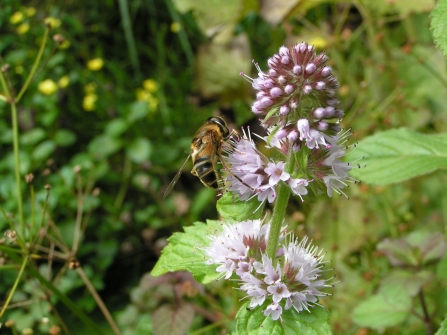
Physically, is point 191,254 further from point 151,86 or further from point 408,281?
point 151,86

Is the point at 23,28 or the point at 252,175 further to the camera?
the point at 23,28

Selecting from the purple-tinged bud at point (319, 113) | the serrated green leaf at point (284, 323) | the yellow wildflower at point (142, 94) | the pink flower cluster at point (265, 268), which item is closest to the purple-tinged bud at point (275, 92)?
the purple-tinged bud at point (319, 113)

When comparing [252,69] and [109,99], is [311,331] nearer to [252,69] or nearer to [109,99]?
[252,69]

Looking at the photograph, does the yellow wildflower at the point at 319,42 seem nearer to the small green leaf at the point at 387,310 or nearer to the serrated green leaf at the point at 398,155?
the serrated green leaf at the point at 398,155

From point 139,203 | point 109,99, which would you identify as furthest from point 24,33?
point 139,203

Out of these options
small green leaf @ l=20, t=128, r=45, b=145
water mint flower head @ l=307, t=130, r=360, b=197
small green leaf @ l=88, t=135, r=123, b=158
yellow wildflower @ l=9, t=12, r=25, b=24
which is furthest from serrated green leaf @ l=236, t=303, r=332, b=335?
yellow wildflower @ l=9, t=12, r=25, b=24

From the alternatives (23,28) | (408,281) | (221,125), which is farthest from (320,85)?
(23,28)
